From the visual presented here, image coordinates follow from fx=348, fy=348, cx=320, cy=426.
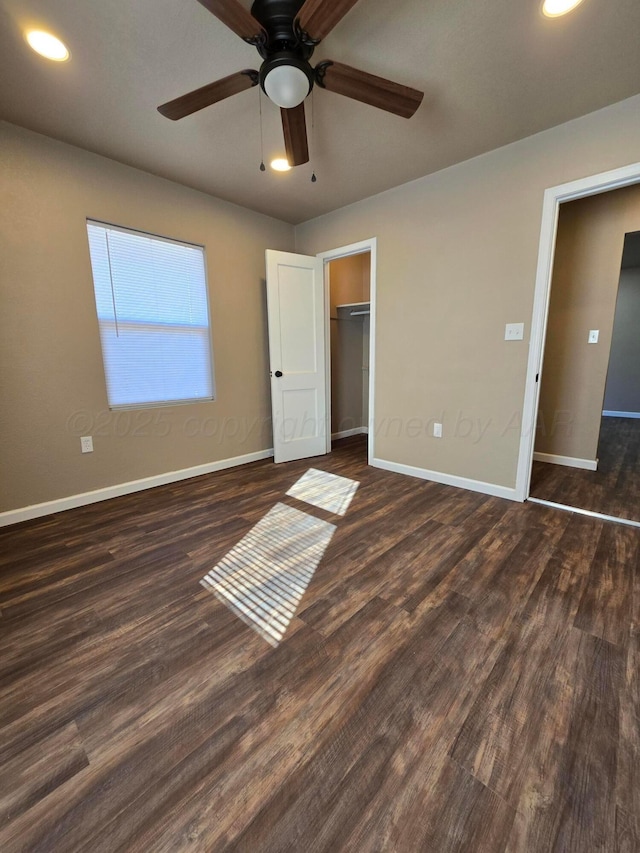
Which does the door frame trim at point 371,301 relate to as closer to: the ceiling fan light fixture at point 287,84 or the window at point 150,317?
the window at point 150,317

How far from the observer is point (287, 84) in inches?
61.5

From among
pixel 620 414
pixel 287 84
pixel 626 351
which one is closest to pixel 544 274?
pixel 287 84

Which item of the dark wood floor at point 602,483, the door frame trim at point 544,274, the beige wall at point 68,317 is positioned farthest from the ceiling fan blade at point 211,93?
the dark wood floor at point 602,483

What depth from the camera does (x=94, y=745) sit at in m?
1.06

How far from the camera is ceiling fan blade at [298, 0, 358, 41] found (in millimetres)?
1240

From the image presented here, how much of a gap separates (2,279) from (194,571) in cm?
228

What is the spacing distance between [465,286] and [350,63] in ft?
5.32

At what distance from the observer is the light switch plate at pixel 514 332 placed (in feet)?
8.46

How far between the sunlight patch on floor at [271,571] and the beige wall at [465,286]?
146cm

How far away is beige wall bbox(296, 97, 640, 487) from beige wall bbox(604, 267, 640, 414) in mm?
4270

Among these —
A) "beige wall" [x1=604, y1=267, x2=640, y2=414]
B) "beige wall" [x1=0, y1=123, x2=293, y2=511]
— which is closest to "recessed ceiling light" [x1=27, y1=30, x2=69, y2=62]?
"beige wall" [x1=0, y1=123, x2=293, y2=511]

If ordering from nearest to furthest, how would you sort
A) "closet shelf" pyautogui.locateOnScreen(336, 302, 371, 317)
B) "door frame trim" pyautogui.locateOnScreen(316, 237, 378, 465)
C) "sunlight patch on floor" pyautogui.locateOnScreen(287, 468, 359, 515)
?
"sunlight patch on floor" pyautogui.locateOnScreen(287, 468, 359, 515)
"door frame trim" pyautogui.locateOnScreen(316, 237, 378, 465)
"closet shelf" pyautogui.locateOnScreen(336, 302, 371, 317)

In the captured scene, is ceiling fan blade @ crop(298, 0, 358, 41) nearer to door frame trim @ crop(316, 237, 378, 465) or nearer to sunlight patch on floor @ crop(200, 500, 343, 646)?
door frame trim @ crop(316, 237, 378, 465)

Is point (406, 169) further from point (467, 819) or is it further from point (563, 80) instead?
point (467, 819)
